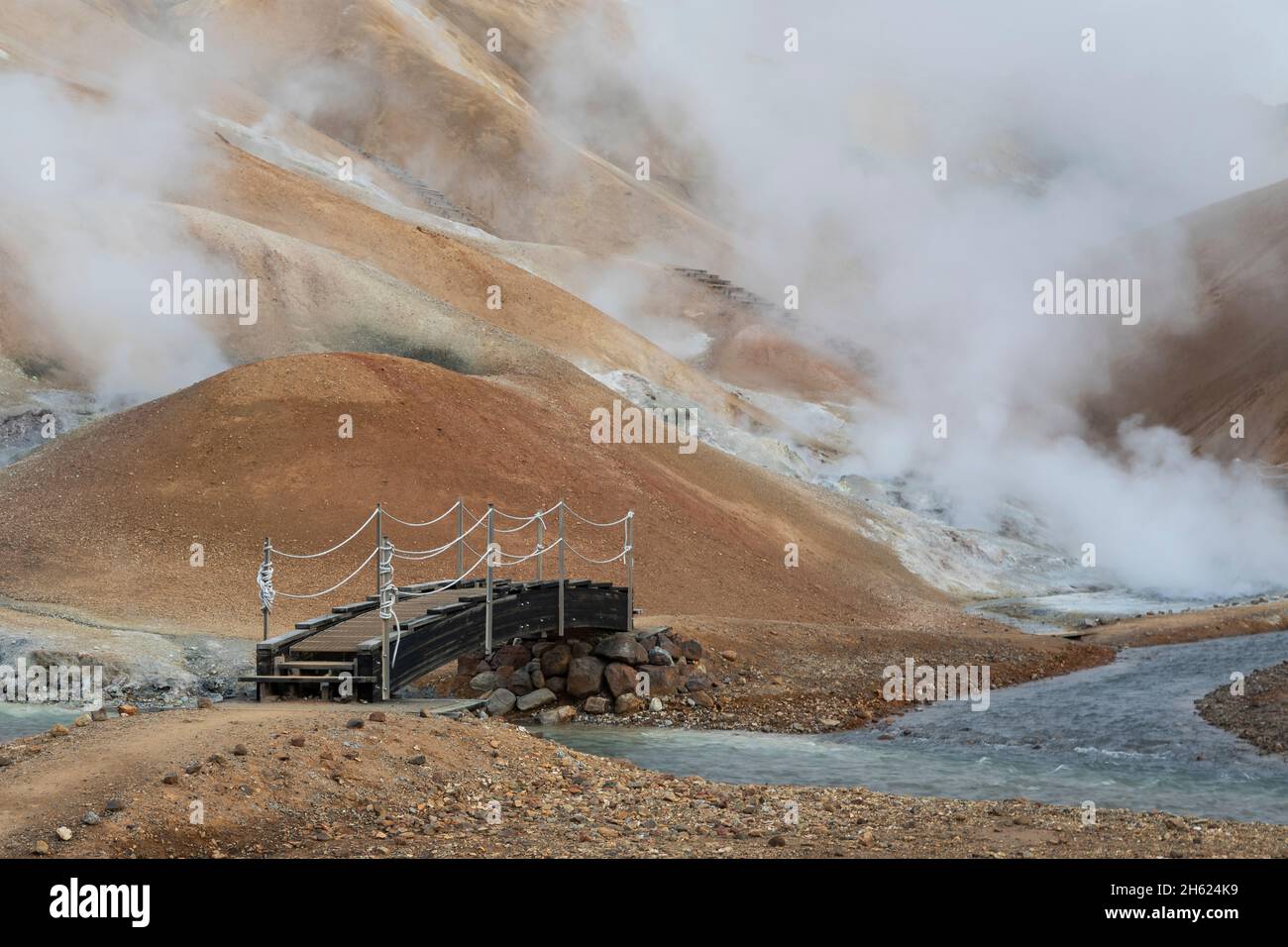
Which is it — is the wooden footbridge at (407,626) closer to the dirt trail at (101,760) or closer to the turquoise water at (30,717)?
the dirt trail at (101,760)

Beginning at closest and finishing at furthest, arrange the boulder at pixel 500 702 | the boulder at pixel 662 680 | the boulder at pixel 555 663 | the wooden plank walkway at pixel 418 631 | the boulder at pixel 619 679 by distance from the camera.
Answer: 1. the wooden plank walkway at pixel 418 631
2. the boulder at pixel 500 702
3. the boulder at pixel 619 679
4. the boulder at pixel 662 680
5. the boulder at pixel 555 663

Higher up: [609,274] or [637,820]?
[609,274]

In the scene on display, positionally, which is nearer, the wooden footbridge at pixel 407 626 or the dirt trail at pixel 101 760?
the dirt trail at pixel 101 760

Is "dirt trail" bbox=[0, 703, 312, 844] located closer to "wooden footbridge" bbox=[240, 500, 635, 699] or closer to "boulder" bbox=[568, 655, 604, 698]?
"wooden footbridge" bbox=[240, 500, 635, 699]

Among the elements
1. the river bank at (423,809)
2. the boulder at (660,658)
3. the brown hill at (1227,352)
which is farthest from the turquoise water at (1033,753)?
the brown hill at (1227,352)

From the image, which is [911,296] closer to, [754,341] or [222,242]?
[754,341]

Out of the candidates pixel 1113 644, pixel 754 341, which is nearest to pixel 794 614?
pixel 1113 644

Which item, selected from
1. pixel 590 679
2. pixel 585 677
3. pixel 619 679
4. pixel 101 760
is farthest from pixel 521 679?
pixel 101 760
